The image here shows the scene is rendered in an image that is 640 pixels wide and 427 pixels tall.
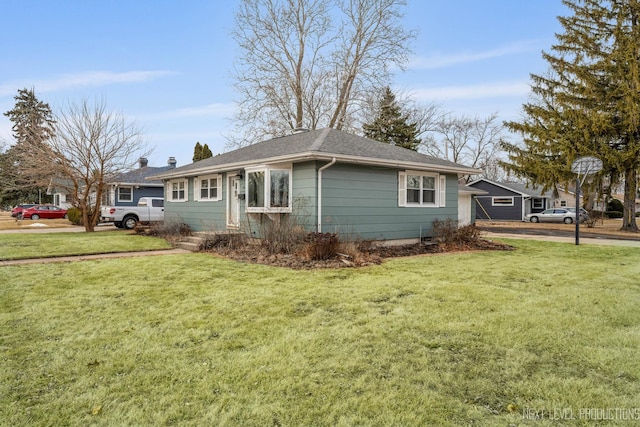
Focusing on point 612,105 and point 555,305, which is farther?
point 612,105

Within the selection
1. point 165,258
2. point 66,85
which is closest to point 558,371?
point 165,258

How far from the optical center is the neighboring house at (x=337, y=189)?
10.2m

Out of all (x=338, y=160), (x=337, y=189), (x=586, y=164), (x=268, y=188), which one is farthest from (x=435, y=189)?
(x=586, y=164)

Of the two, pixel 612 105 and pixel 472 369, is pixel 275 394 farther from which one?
pixel 612 105

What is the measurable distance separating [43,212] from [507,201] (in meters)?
38.9

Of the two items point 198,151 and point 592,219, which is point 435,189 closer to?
point 592,219

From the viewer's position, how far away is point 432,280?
21.5ft

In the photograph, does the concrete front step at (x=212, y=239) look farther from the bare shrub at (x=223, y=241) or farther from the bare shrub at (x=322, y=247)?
the bare shrub at (x=322, y=247)

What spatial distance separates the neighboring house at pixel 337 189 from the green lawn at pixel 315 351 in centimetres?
409

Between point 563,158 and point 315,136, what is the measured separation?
639 inches

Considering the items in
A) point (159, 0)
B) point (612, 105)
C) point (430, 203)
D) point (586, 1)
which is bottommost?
point (430, 203)

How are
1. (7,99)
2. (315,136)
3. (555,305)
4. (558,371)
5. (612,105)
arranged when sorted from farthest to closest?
(7,99), (612,105), (315,136), (555,305), (558,371)

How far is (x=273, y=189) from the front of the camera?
10664 mm

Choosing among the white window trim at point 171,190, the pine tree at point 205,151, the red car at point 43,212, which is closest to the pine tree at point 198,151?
the pine tree at point 205,151
